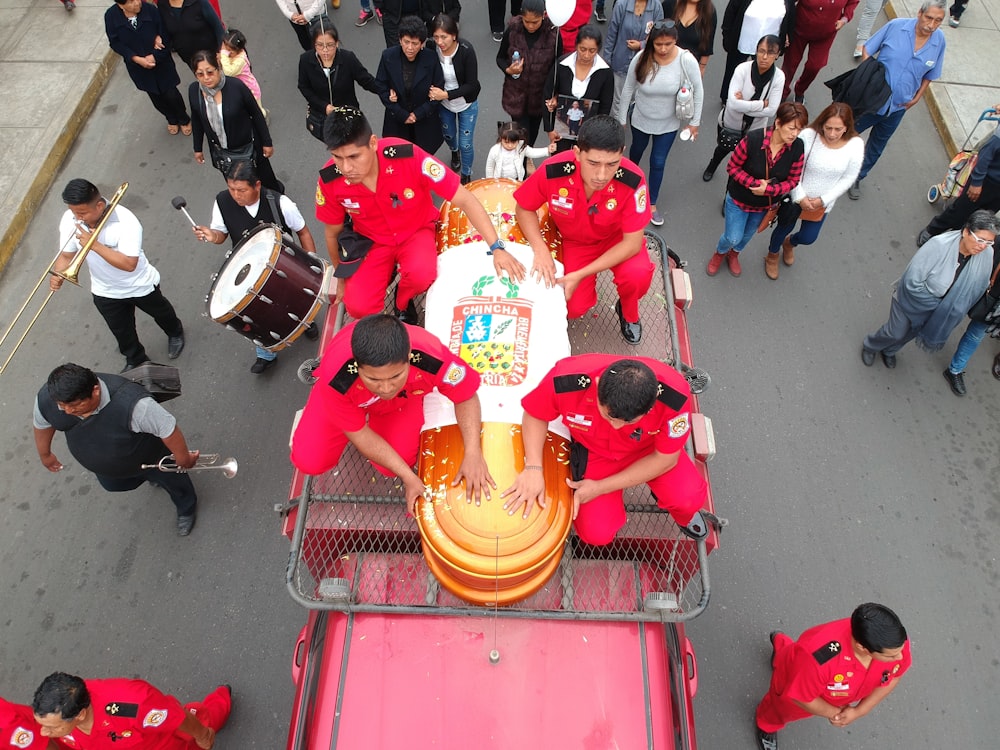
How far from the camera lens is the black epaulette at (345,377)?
280cm

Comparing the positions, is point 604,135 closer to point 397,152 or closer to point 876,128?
point 397,152

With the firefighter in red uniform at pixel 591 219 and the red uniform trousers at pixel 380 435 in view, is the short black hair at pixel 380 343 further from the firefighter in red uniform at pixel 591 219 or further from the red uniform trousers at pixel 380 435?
the firefighter in red uniform at pixel 591 219

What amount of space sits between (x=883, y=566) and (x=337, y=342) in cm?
384

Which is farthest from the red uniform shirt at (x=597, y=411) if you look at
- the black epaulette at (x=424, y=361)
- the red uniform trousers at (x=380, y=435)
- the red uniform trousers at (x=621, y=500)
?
the red uniform trousers at (x=380, y=435)

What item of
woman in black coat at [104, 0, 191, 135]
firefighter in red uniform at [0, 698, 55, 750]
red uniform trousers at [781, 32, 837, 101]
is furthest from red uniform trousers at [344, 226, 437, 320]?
red uniform trousers at [781, 32, 837, 101]

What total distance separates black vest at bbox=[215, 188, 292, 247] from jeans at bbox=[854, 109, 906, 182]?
16.6 ft

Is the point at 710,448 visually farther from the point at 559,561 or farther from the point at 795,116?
the point at 795,116

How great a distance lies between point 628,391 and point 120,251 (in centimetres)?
365

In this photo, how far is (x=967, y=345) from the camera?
16.7 feet

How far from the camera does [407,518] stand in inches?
125

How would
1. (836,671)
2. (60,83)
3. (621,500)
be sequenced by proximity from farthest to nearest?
(60,83) → (836,671) → (621,500)

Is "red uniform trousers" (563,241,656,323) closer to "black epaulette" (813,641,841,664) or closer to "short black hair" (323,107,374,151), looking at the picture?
"short black hair" (323,107,374,151)

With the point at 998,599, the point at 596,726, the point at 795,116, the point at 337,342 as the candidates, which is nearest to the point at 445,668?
the point at 596,726

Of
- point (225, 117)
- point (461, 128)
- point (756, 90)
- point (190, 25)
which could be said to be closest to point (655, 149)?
point (756, 90)
